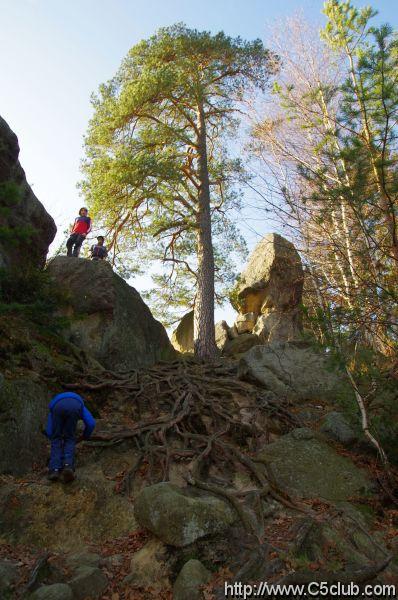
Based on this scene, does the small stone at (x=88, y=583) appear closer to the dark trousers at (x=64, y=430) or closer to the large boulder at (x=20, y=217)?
the dark trousers at (x=64, y=430)

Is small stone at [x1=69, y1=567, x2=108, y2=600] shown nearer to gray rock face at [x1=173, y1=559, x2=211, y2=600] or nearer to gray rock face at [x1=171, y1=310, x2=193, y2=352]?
gray rock face at [x1=173, y1=559, x2=211, y2=600]

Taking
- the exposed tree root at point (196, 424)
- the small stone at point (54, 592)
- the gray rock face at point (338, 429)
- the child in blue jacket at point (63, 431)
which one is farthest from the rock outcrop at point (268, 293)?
the small stone at point (54, 592)

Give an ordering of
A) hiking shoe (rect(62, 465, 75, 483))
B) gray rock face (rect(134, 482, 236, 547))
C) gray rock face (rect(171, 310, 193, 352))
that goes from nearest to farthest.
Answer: gray rock face (rect(134, 482, 236, 547))
hiking shoe (rect(62, 465, 75, 483))
gray rock face (rect(171, 310, 193, 352))

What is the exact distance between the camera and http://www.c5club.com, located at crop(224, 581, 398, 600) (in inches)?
149

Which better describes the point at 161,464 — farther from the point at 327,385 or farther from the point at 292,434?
the point at 327,385

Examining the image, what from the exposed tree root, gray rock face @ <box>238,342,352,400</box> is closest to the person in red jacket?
the exposed tree root

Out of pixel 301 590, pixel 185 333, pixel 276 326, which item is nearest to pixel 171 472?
pixel 301 590

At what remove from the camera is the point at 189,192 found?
15055 millimetres

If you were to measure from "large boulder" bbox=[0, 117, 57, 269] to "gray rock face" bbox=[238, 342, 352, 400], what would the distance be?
18.7ft

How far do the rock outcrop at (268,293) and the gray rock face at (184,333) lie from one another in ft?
6.36

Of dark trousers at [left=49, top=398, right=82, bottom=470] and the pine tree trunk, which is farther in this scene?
the pine tree trunk

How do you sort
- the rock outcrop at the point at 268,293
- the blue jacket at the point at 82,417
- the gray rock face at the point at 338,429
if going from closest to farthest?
the blue jacket at the point at 82,417, the gray rock face at the point at 338,429, the rock outcrop at the point at 268,293

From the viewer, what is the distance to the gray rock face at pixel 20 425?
229 inches

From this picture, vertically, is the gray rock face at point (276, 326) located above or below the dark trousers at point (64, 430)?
above
